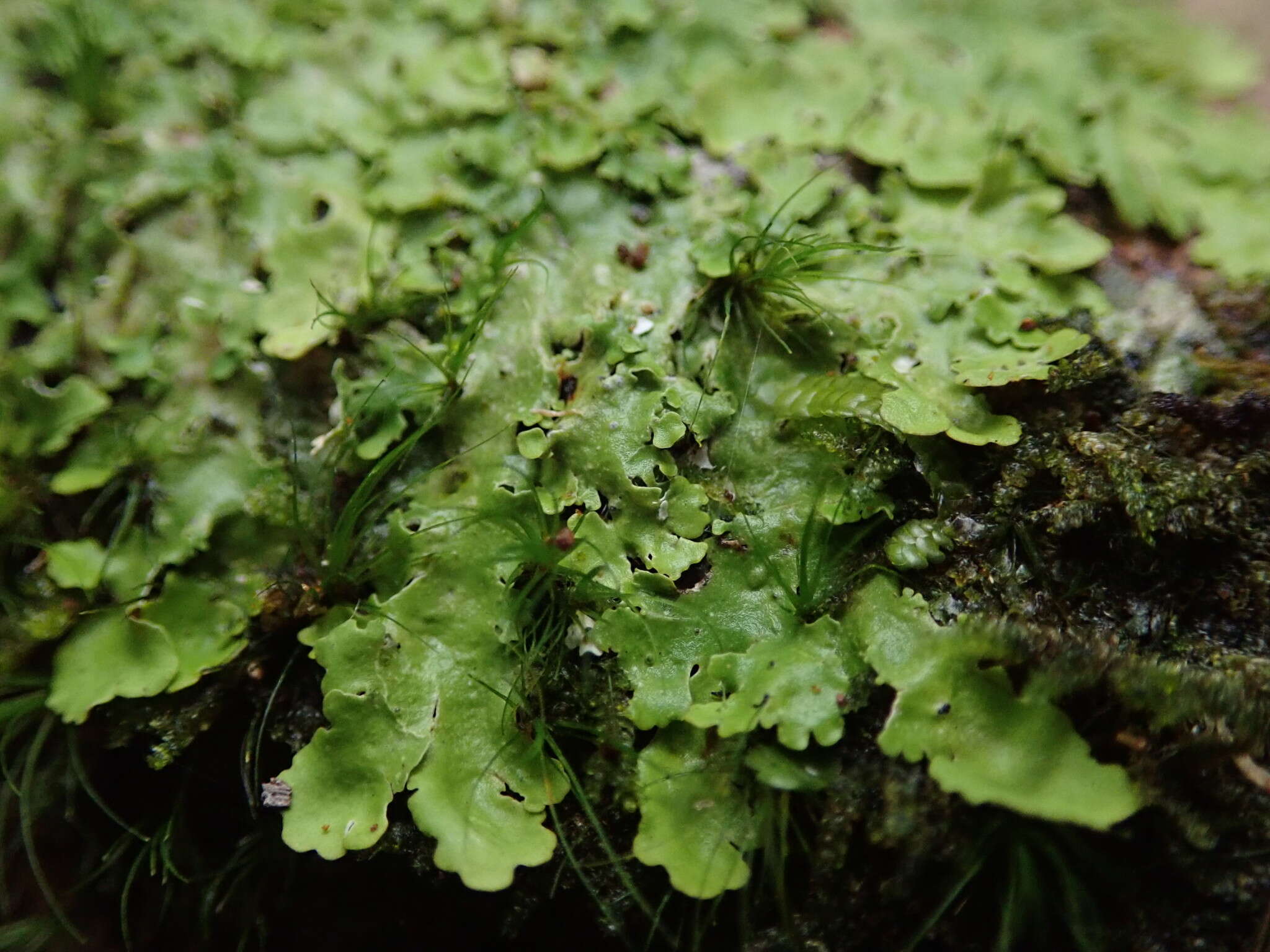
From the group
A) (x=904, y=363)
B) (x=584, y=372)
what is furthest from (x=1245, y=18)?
(x=584, y=372)

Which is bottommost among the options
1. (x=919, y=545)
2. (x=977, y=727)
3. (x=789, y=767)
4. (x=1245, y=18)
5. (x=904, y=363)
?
(x=789, y=767)

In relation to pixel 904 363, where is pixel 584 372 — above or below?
below

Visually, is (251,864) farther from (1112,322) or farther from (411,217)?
(1112,322)

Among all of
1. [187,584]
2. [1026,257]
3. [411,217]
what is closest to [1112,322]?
[1026,257]

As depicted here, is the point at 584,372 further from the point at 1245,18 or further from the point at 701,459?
the point at 1245,18

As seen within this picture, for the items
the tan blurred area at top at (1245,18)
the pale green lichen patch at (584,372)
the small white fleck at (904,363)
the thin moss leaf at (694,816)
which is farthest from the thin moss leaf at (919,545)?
the tan blurred area at top at (1245,18)

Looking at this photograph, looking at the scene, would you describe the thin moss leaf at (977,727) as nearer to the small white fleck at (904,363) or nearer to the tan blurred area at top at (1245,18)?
the small white fleck at (904,363)
